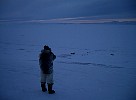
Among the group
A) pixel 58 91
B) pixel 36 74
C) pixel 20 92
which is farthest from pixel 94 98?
pixel 36 74

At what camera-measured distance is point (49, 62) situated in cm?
660

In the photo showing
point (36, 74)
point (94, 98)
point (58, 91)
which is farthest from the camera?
point (36, 74)

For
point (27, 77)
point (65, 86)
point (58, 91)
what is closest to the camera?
point (58, 91)

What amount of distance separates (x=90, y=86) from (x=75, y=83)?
0.61m

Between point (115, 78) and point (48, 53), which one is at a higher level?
point (48, 53)

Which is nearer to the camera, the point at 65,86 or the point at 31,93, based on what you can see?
the point at 31,93

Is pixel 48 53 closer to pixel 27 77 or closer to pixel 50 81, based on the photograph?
pixel 50 81

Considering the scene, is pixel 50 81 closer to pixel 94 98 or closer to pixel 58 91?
pixel 58 91

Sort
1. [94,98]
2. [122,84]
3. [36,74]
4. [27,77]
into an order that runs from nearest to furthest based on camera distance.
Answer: [94,98]
[122,84]
[27,77]
[36,74]

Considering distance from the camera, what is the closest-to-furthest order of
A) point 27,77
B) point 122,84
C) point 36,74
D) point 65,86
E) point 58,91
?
point 58,91 → point 65,86 → point 122,84 → point 27,77 → point 36,74

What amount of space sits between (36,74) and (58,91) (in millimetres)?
2584

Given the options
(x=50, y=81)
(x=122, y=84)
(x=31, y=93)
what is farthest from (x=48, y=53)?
(x=122, y=84)

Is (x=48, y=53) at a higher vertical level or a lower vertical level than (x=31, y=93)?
higher

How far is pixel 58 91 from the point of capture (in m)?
7.16
